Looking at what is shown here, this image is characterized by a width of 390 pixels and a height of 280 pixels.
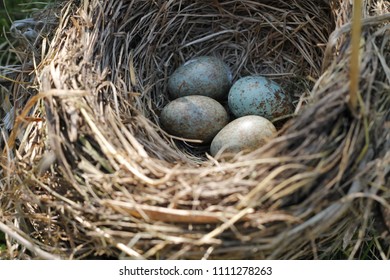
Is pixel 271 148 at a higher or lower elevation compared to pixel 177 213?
higher

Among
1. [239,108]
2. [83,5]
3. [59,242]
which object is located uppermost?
[83,5]

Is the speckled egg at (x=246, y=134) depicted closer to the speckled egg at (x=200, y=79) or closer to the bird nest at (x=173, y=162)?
the bird nest at (x=173, y=162)

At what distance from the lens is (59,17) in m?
2.44

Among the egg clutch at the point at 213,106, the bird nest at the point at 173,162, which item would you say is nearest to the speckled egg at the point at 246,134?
the egg clutch at the point at 213,106

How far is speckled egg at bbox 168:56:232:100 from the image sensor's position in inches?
96.9

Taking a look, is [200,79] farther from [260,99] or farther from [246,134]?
[246,134]

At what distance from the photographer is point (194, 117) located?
2316 mm

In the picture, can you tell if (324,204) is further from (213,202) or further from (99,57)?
(99,57)

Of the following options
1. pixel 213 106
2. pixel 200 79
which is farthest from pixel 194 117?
pixel 200 79

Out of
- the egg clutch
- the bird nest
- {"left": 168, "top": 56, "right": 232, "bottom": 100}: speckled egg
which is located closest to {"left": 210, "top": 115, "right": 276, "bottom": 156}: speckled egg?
the egg clutch

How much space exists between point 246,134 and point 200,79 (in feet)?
1.35

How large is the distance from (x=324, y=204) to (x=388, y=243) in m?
0.44

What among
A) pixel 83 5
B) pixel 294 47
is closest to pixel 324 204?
pixel 294 47

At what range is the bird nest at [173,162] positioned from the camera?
1.71 m
